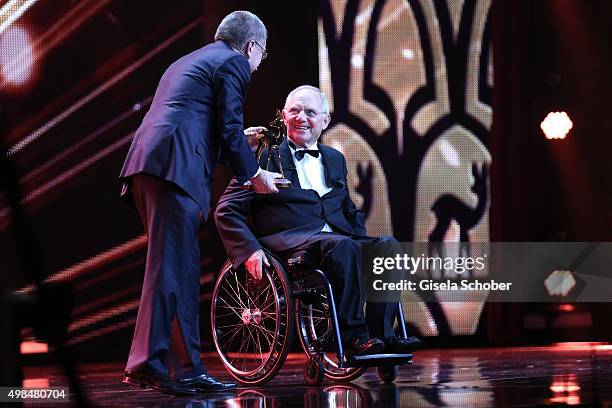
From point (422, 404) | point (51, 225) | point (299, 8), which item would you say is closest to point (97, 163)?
point (51, 225)

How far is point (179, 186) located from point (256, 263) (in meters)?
0.45

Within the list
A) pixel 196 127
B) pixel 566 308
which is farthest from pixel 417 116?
pixel 196 127

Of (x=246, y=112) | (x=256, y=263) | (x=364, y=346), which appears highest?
(x=246, y=112)

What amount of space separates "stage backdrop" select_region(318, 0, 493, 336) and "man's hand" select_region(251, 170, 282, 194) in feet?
6.38

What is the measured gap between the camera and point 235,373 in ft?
11.3

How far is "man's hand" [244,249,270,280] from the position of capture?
3.29 meters

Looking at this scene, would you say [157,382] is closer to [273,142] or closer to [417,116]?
[273,142]

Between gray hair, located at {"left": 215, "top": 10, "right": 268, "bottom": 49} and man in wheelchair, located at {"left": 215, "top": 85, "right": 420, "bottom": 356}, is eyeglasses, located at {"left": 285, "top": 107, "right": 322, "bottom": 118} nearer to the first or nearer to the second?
man in wheelchair, located at {"left": 215, "top": 85, "right": 420, "bottom": 356}

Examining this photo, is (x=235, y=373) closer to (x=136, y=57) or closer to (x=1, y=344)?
(x=1, y=344)

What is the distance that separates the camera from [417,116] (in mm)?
5328

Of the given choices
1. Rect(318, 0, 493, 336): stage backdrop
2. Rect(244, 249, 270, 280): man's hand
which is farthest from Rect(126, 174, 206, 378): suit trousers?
Rect(318, 0, 493, 336): stage backdrop

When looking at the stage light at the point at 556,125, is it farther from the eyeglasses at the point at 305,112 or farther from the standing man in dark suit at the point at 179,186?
the standing man in dark suit at the point at 179,186

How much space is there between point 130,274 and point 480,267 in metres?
1.93

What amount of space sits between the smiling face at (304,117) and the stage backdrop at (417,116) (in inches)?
57.6
